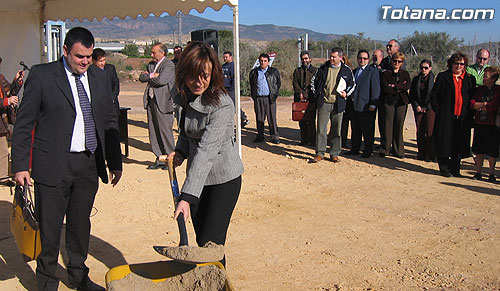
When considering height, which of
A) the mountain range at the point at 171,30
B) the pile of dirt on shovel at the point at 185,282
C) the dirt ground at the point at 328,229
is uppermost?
the mountain range at the point at 171,30

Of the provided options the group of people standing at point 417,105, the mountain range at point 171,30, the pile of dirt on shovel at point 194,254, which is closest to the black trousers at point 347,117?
the group of people standing at point 417,105

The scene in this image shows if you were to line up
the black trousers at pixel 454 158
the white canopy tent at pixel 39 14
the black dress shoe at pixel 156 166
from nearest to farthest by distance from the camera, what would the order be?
the black trousers at pixel 454 158 < the white canopy tent at pixel 39 14 < the black dress shoe at pixel 156 166

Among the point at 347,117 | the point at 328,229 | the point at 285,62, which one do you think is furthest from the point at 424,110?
the point at 285,62

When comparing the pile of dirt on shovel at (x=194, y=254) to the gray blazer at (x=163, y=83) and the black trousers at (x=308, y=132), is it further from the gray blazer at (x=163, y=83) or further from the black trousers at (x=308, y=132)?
the black trousers at (x=308, y=132)

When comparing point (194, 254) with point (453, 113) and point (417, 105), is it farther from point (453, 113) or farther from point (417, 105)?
point (417, 105)

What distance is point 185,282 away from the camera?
3.54m

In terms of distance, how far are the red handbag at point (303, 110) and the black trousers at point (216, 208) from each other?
24.0 feet

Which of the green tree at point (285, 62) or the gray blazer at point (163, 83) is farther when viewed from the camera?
the green tree at point (285, 62)

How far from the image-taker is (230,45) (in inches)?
1425

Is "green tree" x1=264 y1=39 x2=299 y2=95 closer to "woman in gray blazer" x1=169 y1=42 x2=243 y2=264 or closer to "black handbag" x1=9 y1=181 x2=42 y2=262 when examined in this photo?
"black handbag" x1=9 y1=181 x2=42 y2=262

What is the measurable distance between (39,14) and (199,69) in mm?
7902

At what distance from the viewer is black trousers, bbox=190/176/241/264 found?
11.3 ft

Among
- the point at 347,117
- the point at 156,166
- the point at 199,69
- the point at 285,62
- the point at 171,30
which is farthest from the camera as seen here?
the point at 171,30

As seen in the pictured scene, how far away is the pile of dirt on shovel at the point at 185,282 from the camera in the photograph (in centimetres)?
339
